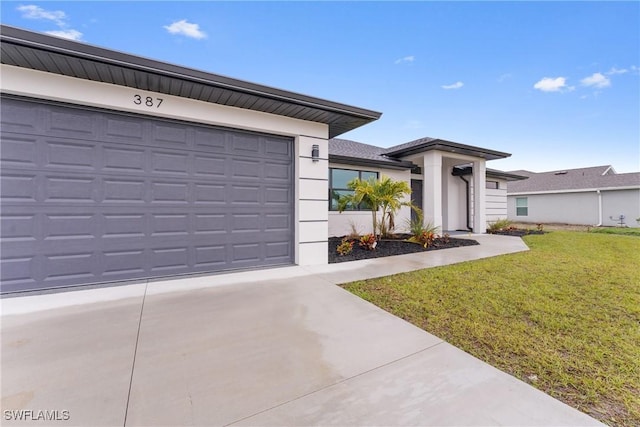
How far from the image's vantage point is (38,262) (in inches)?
149

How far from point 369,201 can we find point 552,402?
671 cm

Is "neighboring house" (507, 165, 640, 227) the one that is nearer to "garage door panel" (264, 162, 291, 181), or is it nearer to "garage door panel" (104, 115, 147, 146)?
"garage door panel" (264, 162, 291, 181)

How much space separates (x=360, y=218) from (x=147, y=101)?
751 cm

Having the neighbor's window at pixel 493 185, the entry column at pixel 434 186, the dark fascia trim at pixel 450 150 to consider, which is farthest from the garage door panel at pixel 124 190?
the neighbor's window at pixel 493 185

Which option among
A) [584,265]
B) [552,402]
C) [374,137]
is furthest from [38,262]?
[374,137]

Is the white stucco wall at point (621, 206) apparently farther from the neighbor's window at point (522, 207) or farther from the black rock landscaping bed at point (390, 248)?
the black rock landscaping bed at point (390, 248)

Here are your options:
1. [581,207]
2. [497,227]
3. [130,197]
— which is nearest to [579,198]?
[581,207]

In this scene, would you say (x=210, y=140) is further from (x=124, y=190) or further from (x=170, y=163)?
(x=124, y=190)

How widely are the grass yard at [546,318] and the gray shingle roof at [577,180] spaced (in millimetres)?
16682

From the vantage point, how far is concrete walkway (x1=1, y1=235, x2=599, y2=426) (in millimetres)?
1582

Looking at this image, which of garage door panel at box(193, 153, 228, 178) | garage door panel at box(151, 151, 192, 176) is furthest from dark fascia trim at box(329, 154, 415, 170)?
garage door panel at box(151, 151, 192, 176)

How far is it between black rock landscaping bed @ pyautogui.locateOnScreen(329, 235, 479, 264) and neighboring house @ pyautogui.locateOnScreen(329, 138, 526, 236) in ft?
3.57

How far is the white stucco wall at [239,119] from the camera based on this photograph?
3.70 meters

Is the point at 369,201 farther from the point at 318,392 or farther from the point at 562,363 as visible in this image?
the point at 318,392
